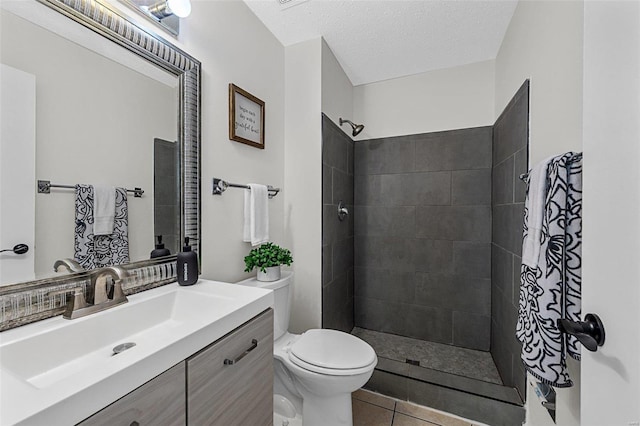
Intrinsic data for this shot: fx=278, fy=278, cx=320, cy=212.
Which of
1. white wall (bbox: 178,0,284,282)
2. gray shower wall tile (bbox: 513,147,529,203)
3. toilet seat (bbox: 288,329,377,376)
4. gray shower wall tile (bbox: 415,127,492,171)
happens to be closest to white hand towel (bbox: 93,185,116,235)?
white wall (bbox: 178,0,284,282)

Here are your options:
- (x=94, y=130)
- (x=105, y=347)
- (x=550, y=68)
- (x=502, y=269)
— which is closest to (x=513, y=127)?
(x=550, y=68)

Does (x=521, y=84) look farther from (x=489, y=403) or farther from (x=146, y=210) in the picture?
(x=146, y=210)

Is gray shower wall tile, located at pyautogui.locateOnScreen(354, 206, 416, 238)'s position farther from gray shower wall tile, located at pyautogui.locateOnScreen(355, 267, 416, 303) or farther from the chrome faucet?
the chrome faucet

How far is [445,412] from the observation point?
1.64 m

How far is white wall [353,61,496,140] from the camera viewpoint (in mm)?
2236

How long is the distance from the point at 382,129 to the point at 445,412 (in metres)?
2.14

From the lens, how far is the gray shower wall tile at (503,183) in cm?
171

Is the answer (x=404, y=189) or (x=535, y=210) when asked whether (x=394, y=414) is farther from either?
(x=404, y=189)

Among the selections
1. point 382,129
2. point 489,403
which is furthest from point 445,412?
point 382,129

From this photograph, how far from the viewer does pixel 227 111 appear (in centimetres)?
153

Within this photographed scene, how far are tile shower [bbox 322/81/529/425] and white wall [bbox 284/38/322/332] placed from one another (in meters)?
0.08

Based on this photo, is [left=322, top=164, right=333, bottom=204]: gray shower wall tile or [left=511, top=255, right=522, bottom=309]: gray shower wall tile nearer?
[left=511, top=255, right=522, bottom=309]: gray shower wall tile

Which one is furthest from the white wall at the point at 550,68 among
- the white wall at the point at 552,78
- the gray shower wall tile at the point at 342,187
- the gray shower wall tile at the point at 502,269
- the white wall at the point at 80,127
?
the white wall at the point at 80,127

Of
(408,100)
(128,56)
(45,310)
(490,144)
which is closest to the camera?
(45,310)
